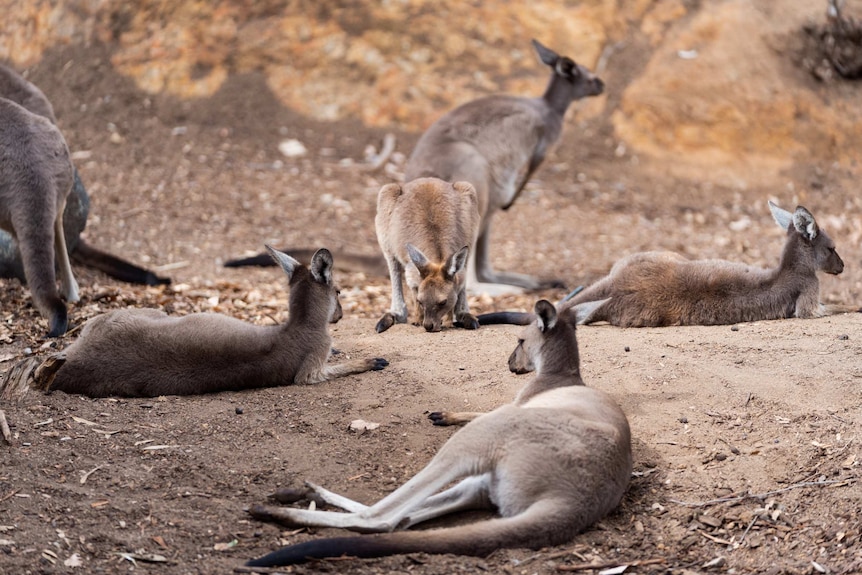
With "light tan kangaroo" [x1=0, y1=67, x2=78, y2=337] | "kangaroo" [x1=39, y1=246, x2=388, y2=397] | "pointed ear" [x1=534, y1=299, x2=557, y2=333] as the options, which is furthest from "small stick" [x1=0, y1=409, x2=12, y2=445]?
"pointed ear" [x1=534, y1=299, x2=557, y2=333]

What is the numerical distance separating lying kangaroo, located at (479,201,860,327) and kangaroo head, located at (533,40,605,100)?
160 inches

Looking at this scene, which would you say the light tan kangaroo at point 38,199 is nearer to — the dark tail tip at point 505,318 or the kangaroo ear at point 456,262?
the kangaroo ear at point 456,262

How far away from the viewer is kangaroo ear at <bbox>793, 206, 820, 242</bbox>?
24.4ft

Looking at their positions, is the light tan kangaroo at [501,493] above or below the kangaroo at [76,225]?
above

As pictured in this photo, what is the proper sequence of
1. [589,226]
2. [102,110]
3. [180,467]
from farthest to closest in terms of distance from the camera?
[102,110], [589,226], [180,467]

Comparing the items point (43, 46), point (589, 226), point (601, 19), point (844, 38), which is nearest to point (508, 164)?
point (589, 226)

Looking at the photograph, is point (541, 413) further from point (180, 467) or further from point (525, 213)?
point (525, 213)

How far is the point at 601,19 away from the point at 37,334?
31.9ft

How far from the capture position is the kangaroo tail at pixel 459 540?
386 cm

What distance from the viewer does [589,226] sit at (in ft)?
39.7

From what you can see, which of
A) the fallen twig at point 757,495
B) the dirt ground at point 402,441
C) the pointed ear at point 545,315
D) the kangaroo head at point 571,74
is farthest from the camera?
the kangaroo head at point 571,74

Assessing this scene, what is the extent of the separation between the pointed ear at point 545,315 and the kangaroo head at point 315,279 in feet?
4.98

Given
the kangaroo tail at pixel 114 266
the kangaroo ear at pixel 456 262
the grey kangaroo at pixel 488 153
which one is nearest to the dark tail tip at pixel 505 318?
the kangaroo ear at pixel 456 262

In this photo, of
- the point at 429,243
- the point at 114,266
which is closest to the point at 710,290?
the point at 429,243
